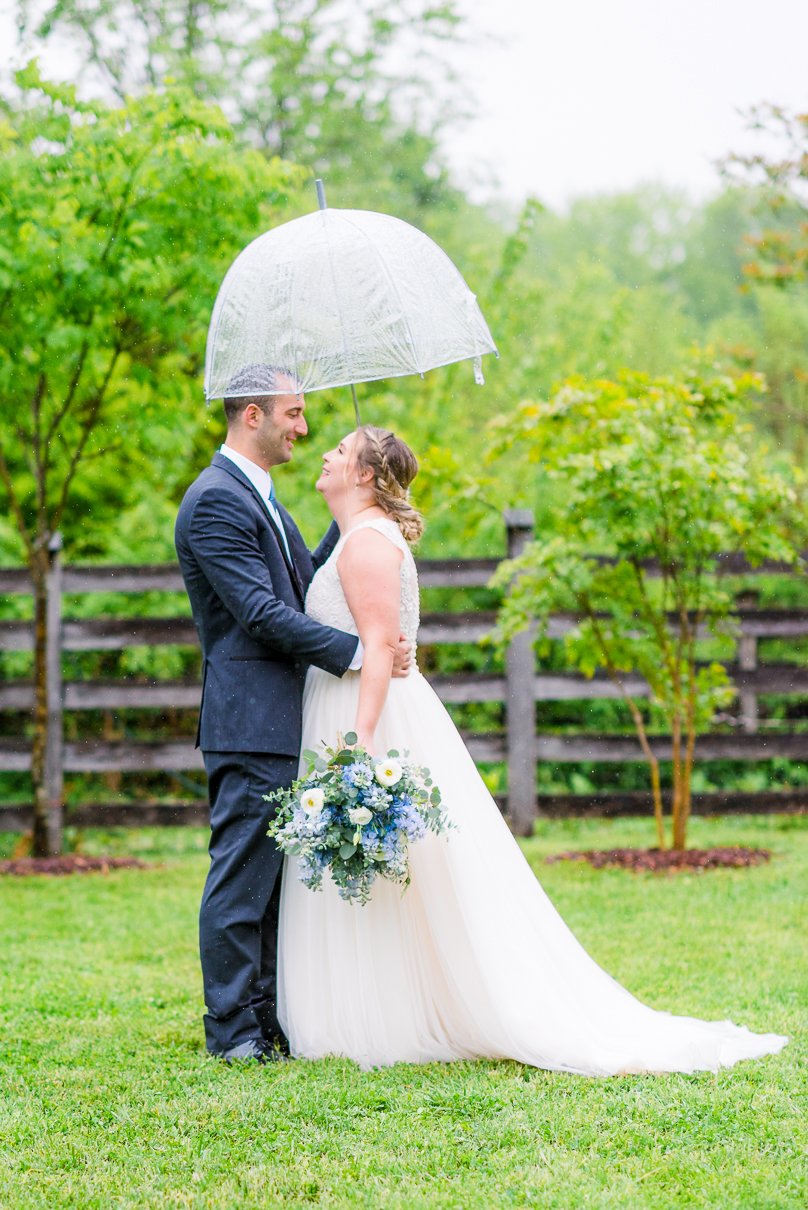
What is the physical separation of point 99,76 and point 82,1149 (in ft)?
44.3

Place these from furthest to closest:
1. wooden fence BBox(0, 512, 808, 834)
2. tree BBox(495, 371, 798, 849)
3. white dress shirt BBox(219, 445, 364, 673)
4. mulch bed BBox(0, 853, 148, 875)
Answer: wooden fence BBox(0, 512, 808, 834) < mulch bed BBox(0, 853, 148, 875) < tree BBox(495, 371, 798, 849) < white dress shirt BBox(219, 445, 364, 673)

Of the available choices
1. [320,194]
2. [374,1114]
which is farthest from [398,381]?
[374,1114]

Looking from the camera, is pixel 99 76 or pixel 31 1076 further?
pixel 99 76

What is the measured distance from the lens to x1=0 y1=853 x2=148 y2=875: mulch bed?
312 inches

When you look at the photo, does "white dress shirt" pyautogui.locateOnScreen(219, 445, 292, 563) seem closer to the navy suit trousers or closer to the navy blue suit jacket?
the navy blue suit jacket

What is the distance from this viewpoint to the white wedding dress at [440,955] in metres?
3.98

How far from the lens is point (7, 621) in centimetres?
859

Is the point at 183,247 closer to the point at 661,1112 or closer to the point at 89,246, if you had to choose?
the point at 89,246

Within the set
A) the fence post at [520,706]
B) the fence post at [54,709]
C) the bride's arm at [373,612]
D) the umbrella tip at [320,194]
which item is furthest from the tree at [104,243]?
the bride's arm at [373,612]

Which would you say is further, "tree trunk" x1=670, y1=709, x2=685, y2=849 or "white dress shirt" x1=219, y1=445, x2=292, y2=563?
"tree trunk" x1=670, y1=709, x2=685, y2=849

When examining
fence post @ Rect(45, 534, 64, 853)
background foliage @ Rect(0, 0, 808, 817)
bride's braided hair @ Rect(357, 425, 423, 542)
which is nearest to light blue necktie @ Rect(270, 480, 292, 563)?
bride's braided hair @ Rect(357, 425, 423, 542)

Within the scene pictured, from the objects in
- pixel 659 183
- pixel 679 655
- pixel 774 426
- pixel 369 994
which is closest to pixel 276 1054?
pixel 369 994

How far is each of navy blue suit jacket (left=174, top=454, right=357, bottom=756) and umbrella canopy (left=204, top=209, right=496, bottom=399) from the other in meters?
0.37

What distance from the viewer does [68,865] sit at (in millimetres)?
8055
